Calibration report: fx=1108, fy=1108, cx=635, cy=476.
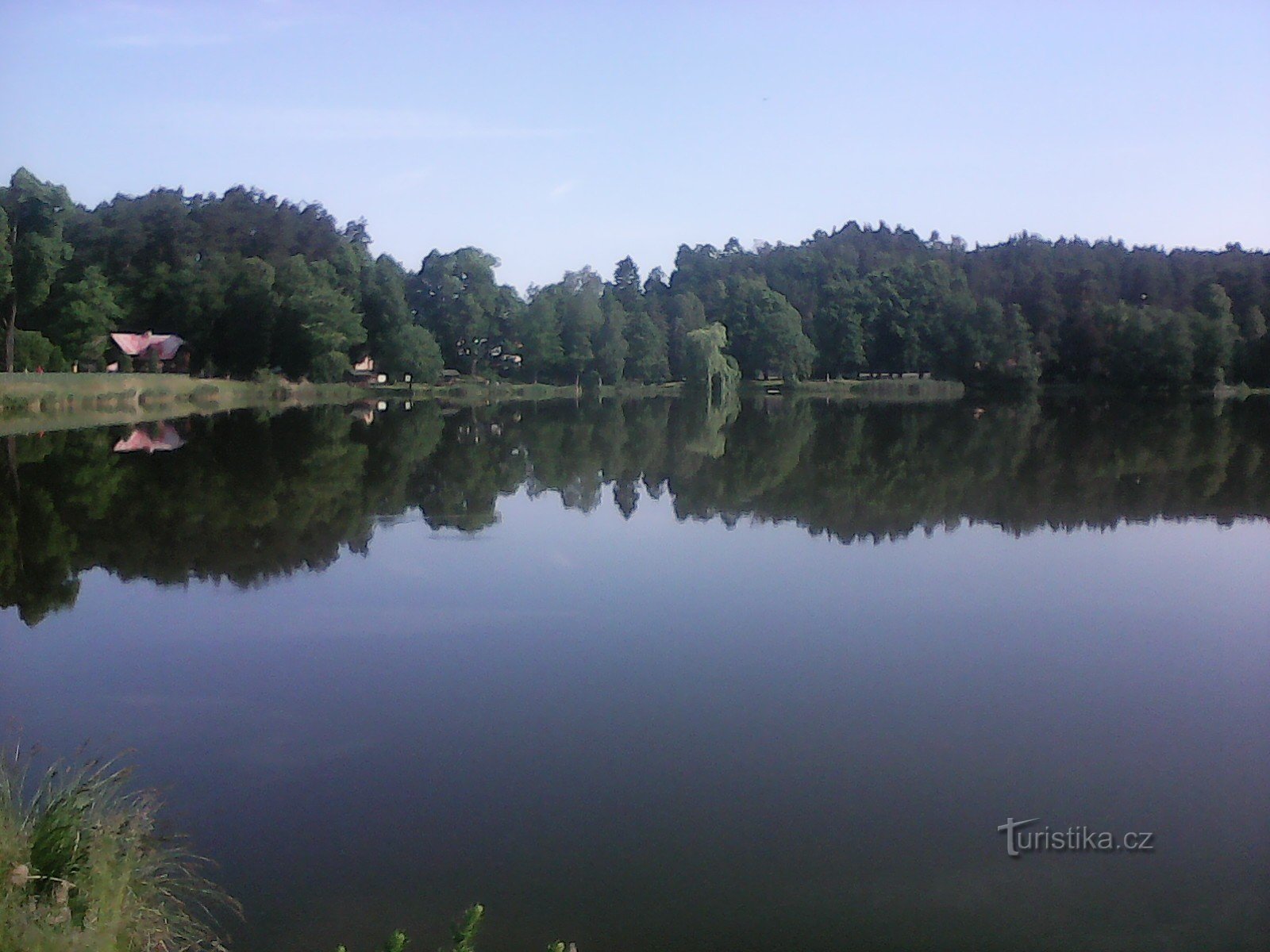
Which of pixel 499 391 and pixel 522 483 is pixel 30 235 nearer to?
pixel 499 391

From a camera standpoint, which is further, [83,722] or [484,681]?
[484,681]

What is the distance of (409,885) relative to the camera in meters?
5.34

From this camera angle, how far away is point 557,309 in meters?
87.7

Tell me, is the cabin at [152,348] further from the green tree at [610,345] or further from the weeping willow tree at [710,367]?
the weeping willow tree at [710,367]

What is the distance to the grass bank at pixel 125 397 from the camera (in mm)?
37875

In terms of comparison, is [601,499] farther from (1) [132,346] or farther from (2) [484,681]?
(1) [132,346]

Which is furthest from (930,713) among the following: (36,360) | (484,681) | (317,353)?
(317,353)

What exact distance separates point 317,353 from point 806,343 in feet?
139

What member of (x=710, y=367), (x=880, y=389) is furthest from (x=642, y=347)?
(x=880, y=389)

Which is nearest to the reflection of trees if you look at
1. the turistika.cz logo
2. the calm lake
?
the calm lake

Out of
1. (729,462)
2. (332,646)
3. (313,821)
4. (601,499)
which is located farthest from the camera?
(729,462)

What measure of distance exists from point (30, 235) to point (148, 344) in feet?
52.8

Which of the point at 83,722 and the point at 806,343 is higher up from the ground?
the point at 806,343

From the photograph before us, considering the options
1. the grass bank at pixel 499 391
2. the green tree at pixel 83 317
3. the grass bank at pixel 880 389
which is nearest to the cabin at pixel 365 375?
the grass bank at pixel 499 391
